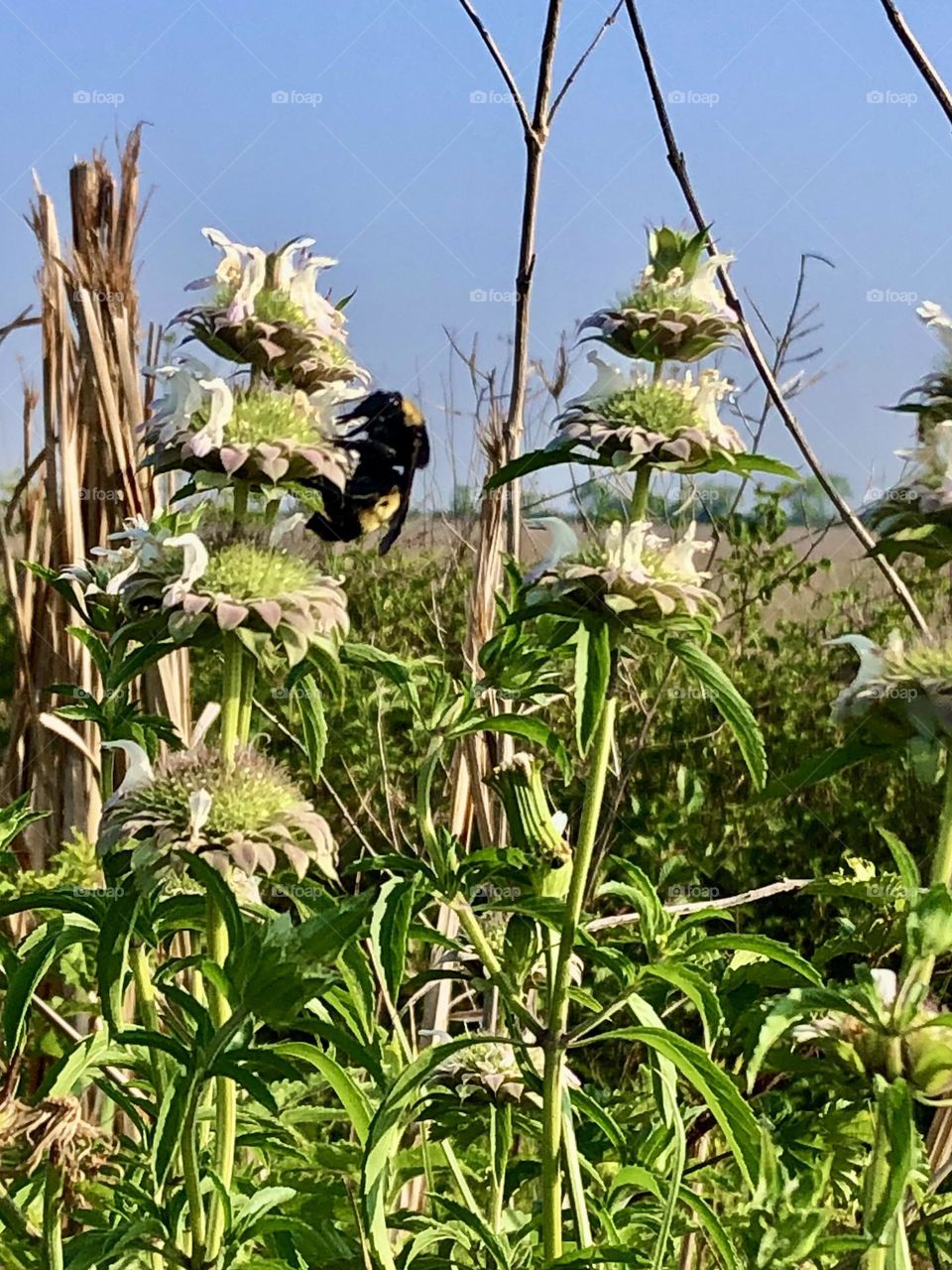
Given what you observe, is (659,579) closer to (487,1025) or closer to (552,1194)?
(552,1194)

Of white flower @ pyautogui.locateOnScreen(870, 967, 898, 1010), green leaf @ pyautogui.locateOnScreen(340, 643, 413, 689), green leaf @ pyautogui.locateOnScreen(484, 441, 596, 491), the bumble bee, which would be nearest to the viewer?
Answer: white flower @ pyautogui.locateOnScreen(870, 967, 898, 1010)

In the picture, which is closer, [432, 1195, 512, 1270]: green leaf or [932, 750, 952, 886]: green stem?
[932, 750, 952, 886]: green stem

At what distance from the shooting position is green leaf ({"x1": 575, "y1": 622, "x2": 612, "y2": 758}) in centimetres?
99

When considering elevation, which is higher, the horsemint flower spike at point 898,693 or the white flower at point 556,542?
the white flower at point 556,542

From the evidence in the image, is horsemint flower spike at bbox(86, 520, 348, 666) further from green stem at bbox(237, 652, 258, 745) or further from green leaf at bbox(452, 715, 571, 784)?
green leaf at bbox(452, 715, 571, 784)

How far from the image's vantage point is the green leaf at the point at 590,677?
989mm

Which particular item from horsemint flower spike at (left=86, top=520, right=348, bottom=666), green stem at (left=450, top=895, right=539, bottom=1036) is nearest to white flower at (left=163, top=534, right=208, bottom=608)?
horsemint flower spike at (left=86, top=520, right=348, bottom=666)

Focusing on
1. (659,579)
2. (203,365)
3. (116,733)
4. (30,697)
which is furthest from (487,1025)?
(30,697)

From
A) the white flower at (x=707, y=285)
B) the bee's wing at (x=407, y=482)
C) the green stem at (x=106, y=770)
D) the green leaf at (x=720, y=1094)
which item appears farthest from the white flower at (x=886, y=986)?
the bee's wing at (x=407, y=482)

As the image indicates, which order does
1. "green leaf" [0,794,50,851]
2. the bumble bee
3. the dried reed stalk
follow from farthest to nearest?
the dried reed stalk, the bumble bee, "green leaf" [0,794,50,851]

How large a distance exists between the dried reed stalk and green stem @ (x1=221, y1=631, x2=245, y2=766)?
3.32ft

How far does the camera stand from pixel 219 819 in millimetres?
1003

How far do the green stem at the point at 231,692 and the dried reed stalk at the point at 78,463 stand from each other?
1.01 m

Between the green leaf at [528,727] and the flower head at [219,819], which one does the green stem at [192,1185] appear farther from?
the green leaf at [528,727]
